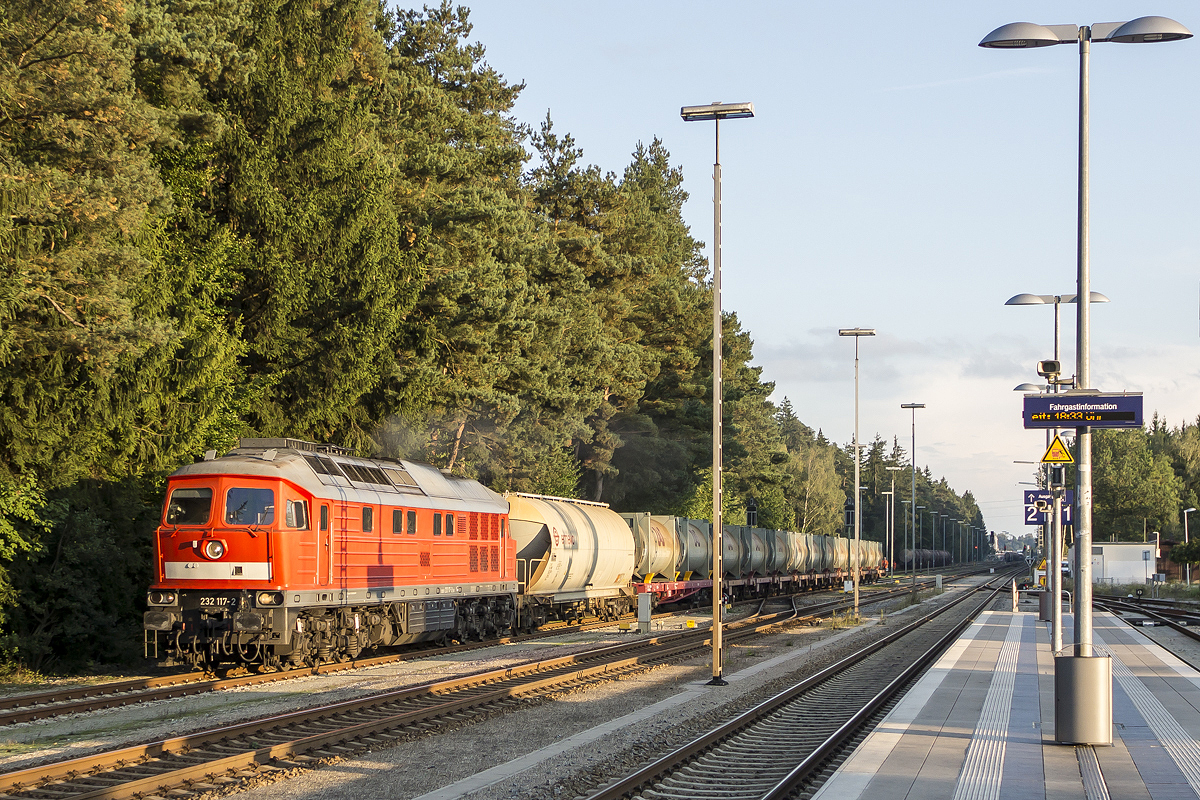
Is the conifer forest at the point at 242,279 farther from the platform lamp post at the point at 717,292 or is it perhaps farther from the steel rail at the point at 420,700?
the platform lamp post at the point at 717,292

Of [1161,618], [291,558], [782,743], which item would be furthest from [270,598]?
[1161,618]

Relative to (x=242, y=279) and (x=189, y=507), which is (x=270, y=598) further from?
(x=242, y=279)

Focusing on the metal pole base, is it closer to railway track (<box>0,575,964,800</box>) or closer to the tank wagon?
railway track (<box>0,575,964,800</box>)

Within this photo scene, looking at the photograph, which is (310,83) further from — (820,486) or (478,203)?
(820,486)

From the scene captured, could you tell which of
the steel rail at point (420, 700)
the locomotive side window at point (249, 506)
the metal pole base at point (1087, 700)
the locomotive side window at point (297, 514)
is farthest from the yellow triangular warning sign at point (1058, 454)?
the locomotive side window at point (249, 506)

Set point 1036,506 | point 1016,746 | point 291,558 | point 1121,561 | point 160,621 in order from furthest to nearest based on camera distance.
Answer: point 1121,561, point 1036,506, point 291,558, point 160,621, point 1016,746

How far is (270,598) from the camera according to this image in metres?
20.5

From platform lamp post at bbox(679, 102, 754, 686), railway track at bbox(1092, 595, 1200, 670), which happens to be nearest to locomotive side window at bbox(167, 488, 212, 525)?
platform lamp post at bbox(679, 102, 754, 686)

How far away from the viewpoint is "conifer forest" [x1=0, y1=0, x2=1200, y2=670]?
917 inches

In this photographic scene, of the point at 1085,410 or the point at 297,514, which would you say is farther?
the point at 297,514

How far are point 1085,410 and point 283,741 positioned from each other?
35.7 ft

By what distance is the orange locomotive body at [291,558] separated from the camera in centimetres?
2070

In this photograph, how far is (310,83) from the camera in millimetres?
35000

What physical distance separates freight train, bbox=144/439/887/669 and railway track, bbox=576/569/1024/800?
911 centimetres
